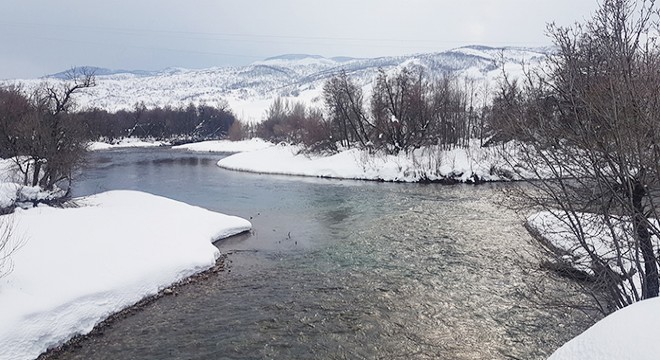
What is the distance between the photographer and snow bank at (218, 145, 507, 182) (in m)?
34.3

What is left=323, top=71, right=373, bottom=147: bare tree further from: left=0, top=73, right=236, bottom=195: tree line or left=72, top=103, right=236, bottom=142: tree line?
left=72, top=103, right=236, bottom=142: tree line

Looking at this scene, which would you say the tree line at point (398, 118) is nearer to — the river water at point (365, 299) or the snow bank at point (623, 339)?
the river water at point (365, 299)

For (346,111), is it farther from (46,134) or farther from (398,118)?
(46,134)

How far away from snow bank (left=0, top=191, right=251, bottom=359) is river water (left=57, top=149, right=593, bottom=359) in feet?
2.31

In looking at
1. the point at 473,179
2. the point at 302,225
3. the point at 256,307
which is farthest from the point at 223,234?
the point at 473,179

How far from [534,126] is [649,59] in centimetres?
180

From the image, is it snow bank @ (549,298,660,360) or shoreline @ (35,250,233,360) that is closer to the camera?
snow bank @ (549,298,660,360)

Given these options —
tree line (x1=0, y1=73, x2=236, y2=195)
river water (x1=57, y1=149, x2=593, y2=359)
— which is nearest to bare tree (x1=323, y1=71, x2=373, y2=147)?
river water (x1=57, y1=149, x2=593, y2=359)

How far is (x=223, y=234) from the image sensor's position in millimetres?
18312

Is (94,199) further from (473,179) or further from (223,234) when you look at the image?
(473,179)

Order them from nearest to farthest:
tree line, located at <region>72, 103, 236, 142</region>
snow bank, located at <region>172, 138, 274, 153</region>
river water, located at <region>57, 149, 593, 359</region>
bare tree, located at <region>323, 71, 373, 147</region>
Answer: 1. river water, located at <region>57, 149, 593, 359</region>
2. bare tree, located at <region>323, 71, 373, 147</region>
3. snow bank, located at <region>172, 138, 274, 153</region>
4. tree line, located at <region>72, 103, 236, 142</region>

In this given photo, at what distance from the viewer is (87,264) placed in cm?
1217

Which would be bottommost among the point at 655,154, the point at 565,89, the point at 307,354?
the point at 307,354

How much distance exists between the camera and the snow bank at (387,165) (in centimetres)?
3428
